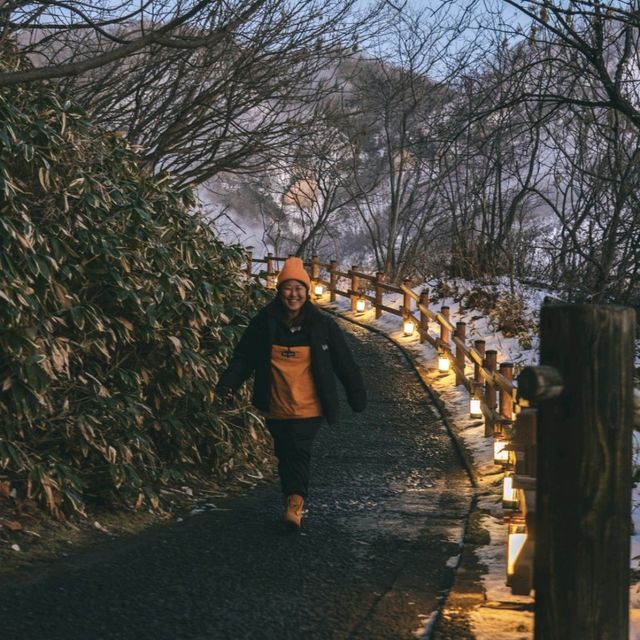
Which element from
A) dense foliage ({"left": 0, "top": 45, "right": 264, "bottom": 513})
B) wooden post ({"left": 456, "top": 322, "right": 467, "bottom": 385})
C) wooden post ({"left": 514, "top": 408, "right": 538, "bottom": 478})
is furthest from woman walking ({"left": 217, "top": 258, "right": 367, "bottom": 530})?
wooden post ({"left": 456, "top": 322, "right": 467, "bottom": 385})

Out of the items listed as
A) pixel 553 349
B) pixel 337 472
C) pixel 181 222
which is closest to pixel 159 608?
pixel 553 349

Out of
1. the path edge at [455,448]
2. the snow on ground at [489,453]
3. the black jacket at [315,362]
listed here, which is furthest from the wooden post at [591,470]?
the black jacket at [315,362]

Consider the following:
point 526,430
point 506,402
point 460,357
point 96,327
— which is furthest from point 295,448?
point 460,357

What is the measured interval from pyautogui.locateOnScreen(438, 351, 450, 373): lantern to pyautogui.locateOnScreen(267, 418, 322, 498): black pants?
24.9ft

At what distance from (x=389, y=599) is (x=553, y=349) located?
8.24 ft

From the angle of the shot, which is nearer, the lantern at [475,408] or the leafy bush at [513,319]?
the lantern at [475,408]

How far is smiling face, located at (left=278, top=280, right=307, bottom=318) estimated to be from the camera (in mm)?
5969

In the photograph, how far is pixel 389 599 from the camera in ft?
15.5

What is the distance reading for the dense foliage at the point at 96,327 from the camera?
616 cm

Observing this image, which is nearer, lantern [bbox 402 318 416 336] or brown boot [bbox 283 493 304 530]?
brown boot [bbox 283 493 304 530]

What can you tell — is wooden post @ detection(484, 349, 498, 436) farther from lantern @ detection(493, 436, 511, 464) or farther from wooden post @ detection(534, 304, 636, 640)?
wooden post @ detection(534, 304, 636, 640)

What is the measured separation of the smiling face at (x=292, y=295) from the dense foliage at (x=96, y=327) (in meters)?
1.56

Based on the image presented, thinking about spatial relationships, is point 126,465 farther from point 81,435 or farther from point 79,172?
point 79,172

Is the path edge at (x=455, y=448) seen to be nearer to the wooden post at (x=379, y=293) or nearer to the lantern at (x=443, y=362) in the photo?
the lantern at (x=443, y=362)
